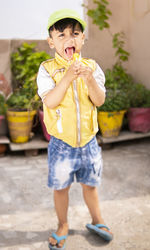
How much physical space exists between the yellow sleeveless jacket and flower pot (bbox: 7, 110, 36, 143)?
1.77m

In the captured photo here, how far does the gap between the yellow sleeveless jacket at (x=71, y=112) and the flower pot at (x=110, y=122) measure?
1.91 meters

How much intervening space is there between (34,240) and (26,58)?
2.48 metres

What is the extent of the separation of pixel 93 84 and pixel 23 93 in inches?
89.8

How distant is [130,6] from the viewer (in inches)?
167

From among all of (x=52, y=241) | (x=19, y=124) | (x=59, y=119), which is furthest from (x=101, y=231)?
(x=19, y=124)

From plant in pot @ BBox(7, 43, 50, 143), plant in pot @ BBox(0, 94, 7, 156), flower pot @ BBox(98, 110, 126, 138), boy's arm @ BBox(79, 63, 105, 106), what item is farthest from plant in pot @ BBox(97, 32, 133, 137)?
boy's arm @ BBox(79, 63, 105, 106)

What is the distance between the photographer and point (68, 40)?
63.2 inches

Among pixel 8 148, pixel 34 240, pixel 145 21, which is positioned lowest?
pixel 34 240

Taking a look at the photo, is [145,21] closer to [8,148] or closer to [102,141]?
[102,141]

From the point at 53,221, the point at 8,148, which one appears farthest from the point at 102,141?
the point at 53,221

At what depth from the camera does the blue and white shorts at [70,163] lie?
1799mm

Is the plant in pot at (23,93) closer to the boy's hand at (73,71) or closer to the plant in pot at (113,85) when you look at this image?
the plant in pot at (113,85)

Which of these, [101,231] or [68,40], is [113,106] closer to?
[101,231]

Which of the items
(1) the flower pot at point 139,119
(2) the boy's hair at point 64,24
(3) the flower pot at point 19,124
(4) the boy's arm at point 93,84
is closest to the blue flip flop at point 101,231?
(4) the boy's arm at point 93,84
